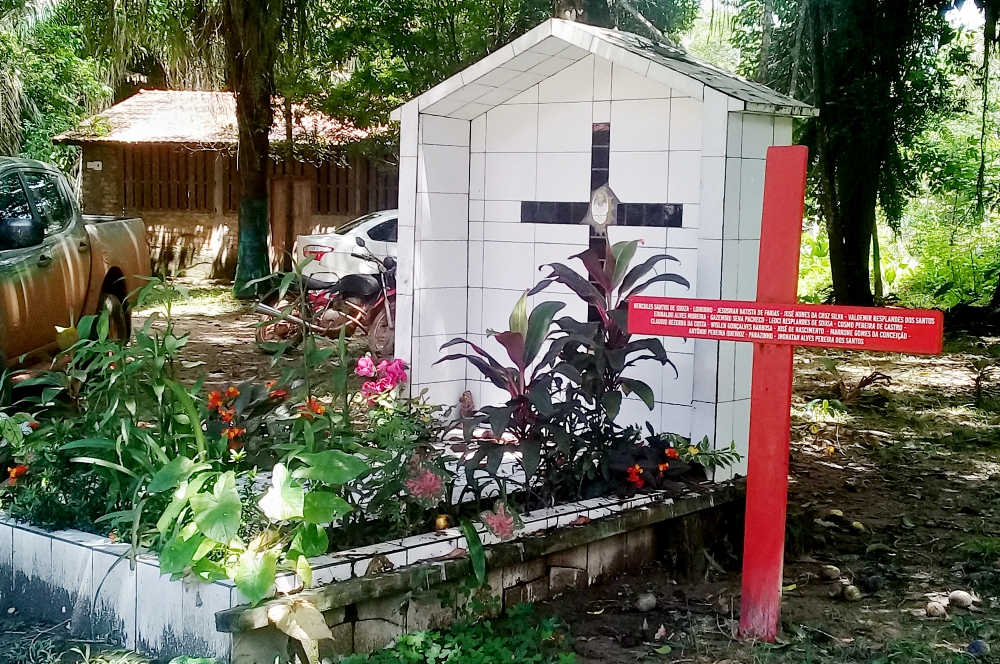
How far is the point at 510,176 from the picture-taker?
694 cm

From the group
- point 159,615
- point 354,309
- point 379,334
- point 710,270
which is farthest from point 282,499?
point 354,309

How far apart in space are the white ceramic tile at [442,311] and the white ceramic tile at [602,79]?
1515mm

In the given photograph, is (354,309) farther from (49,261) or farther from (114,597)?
(114,597)

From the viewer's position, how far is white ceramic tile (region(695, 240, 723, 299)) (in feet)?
18.8

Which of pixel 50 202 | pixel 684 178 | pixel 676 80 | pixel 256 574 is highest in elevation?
pixel 676 80

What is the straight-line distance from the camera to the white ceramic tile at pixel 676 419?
19.5ft

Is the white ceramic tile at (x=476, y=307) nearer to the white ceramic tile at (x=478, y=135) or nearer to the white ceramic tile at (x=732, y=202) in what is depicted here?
the white ceramic tile at (x=478, y=135)

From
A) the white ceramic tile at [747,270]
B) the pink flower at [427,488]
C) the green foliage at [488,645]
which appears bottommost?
the green foliage at [488,645]

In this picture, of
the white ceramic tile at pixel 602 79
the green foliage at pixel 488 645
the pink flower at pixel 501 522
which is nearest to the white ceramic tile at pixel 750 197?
the white ceramic tile at pixel 602 79

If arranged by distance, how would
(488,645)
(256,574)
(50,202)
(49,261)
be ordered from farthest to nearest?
(50,202)
(49,261)
(488,645)
(256,574)

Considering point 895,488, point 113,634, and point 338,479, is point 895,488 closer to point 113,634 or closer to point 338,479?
point 338,479

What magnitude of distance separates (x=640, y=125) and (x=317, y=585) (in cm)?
347

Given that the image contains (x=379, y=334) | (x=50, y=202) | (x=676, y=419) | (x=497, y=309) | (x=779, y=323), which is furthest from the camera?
(x=379, y=334)

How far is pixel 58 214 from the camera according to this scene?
8.43m
